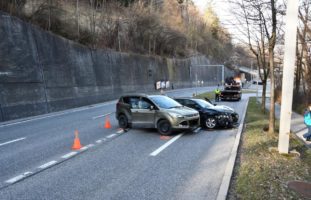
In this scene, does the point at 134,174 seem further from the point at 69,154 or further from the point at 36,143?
the point at 36,143

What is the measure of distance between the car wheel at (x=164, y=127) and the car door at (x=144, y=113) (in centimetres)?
41

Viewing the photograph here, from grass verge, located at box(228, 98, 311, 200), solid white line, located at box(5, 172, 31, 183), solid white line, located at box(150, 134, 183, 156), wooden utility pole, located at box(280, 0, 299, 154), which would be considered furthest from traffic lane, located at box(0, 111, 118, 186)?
wooden utility pole, located at box(280, 0, 299, 154)

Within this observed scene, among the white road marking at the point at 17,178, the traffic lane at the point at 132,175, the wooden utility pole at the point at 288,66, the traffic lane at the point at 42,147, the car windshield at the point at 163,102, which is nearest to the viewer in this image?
the traffic lane at the point at 132,175

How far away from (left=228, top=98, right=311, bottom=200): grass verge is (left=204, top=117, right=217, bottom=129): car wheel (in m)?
3.49

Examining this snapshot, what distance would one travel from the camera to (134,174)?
7098 millimetres

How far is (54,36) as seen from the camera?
27.0 m

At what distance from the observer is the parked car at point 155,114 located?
12180mm

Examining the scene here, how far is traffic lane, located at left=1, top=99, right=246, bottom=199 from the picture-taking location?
5.95 meters

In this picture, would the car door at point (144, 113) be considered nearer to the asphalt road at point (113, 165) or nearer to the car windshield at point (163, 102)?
the car windshield at point (163, 102)

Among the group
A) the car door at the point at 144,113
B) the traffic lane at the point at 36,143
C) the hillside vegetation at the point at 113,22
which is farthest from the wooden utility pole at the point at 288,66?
the hillside vegetation at the point at 113,22

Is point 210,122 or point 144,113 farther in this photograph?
point 210,122

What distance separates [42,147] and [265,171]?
22.8ft

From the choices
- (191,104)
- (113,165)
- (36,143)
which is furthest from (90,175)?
(191,104)

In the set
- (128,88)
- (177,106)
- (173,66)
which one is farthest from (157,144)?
(173,66)
